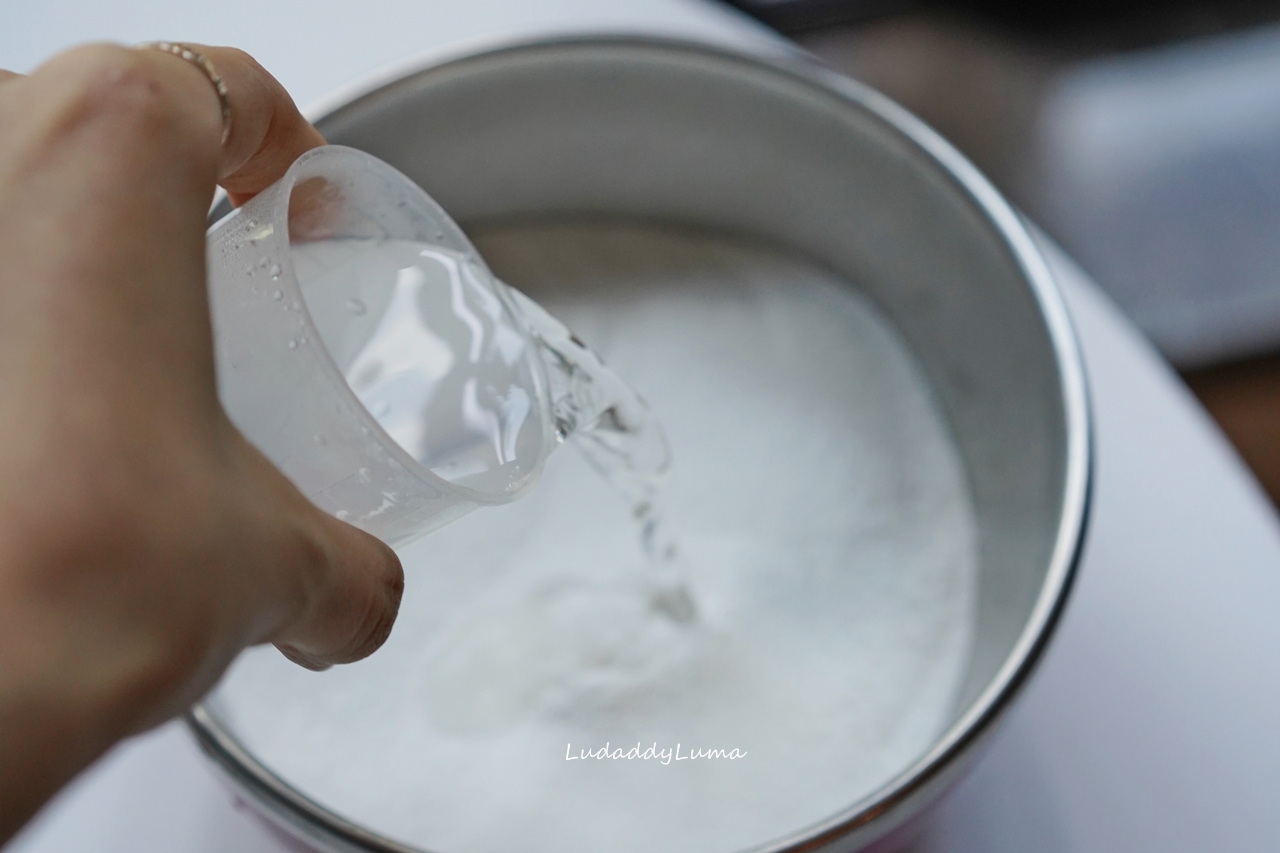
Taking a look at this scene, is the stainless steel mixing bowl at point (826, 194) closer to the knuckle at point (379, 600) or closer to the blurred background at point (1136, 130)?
the knuckle at point (379, 600)

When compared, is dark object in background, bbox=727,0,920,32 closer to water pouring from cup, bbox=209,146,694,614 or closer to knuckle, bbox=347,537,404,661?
water pouring from cup, bbox=209,146,694,614

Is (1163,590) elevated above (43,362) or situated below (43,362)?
below

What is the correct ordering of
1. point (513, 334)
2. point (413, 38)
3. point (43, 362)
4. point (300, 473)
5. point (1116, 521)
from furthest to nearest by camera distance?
point (413, 38) → point (1116, 521) → point (513, 334) → point (300, 473) → point (43, 362)

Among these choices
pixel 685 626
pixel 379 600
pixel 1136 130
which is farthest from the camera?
pixel 1136 130

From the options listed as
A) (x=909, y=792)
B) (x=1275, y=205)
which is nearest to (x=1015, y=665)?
(x=909, y=792)

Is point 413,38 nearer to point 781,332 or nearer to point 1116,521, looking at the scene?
point 781,332

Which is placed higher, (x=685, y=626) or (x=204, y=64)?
(x=204, y=64)

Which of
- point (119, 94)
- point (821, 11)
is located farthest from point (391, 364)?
point (821, 11)

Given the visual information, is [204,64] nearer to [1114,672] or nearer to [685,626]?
[685,626]

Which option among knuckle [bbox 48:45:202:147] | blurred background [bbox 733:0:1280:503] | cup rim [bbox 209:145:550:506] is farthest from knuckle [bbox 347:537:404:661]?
blurred background [bbox 733:0:1280:503]
